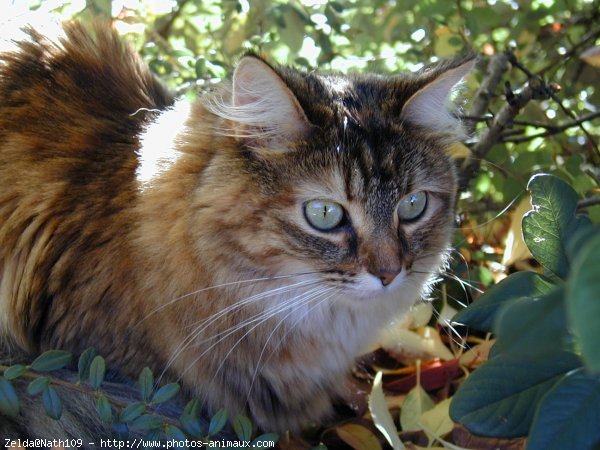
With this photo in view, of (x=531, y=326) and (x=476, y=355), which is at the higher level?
(x=531, y=326)

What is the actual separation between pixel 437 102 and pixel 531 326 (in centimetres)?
112

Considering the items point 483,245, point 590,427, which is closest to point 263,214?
point 590,427

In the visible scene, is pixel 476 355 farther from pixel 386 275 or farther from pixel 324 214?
pixel 324 214

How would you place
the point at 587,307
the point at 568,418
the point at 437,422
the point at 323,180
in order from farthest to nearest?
the point at 437,422
the point at 323,180
the point at 568,418
the point at 587,307

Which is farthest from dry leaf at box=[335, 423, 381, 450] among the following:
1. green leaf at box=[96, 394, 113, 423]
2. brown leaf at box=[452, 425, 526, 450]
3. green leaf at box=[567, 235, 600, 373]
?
green leaf at box=[567, 235, 600, 373]

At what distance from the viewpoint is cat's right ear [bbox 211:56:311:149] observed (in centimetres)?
158

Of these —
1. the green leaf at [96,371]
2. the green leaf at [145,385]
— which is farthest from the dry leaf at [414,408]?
the green leaf at [96,371]

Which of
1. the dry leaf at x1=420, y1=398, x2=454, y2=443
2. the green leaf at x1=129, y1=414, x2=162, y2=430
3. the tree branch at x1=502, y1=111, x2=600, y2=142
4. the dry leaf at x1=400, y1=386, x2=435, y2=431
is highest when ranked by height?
the tree branch at x1=502, y1=111, x2=600, y2=142

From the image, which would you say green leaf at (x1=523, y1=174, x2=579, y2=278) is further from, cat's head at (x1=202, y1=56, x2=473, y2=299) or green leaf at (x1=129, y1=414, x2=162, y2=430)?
green leaf at (x1=129, y1=414, x2=162, y2=430)

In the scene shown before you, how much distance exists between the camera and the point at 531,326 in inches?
31.7

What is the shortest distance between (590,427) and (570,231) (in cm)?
37

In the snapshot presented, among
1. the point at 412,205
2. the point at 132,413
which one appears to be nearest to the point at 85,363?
the point at 132,413

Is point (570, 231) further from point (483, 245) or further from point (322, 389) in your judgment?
point (483, 245)

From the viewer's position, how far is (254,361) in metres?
1.86
